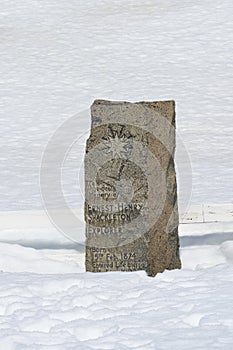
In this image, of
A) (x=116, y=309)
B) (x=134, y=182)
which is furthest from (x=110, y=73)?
(x=116, y=309)

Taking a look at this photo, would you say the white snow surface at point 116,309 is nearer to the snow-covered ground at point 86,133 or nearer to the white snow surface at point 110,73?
the snow-covered ground at point 86,133

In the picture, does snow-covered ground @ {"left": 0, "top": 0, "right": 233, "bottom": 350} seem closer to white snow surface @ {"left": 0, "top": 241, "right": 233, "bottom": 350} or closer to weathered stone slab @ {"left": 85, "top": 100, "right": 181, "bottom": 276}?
white snow surface @ {"left": 0, "top": 241, "right": 233, "bottom": 350}

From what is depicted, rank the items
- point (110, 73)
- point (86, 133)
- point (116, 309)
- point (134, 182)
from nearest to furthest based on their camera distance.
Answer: point (116, 309)
point (134, 182)
point (86, 133)
point (110, 73)

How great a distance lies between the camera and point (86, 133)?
358 inches

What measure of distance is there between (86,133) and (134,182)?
12.6 ft

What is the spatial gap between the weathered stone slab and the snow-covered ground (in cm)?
29

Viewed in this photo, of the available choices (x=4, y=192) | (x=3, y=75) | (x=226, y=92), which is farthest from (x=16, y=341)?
(x=3, y=75)

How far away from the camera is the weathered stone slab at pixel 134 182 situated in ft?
17.4

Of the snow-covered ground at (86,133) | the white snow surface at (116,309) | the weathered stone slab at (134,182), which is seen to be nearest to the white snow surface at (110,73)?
the snow-covered ground at (86,133)

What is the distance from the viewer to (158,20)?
13102 mm

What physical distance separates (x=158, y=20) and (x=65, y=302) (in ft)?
29.2

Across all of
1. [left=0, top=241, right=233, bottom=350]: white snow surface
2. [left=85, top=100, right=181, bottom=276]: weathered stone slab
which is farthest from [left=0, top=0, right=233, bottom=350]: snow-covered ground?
[left=85, top=100, right=181, bottom=276]: weathered stone slab

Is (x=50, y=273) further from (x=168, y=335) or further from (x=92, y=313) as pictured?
(x=168, y=335)

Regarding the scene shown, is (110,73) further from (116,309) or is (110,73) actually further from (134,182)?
(116,309)
